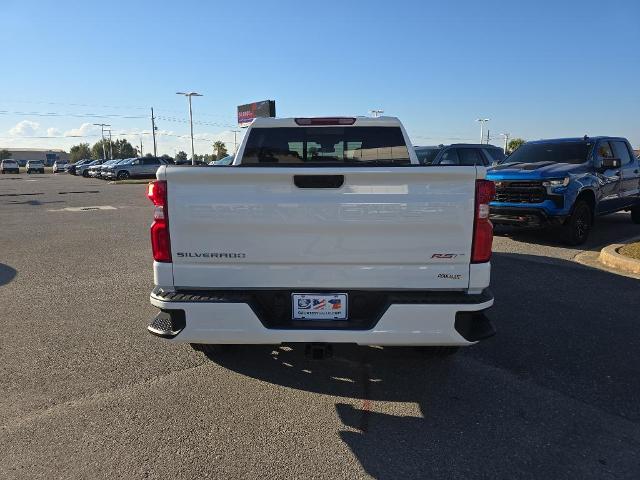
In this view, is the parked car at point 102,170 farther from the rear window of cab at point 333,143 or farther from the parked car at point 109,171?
the rear window of cab at point 333,143

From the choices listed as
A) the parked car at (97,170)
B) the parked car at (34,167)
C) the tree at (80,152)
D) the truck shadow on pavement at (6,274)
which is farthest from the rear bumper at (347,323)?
the tree at (80,152)

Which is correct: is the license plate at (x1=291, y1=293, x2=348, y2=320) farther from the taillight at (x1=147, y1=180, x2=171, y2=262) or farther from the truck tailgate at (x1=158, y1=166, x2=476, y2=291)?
the taillight at (x1=147, y1=180, x2=171, y2=262)

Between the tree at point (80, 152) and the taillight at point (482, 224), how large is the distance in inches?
6622

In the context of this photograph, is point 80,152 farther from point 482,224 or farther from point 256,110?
point 482,224

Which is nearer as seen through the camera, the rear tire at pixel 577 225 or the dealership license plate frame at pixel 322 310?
the dealership license plate frame at pixel 322 310

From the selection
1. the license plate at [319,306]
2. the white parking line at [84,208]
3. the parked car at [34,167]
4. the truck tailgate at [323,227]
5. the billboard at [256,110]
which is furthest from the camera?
the parked car at [34,167]

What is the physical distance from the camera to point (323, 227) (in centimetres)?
303

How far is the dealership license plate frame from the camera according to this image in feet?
10.2

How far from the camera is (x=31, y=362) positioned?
4.10 m

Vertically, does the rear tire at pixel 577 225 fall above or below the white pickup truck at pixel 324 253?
below

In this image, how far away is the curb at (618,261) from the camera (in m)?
7.15

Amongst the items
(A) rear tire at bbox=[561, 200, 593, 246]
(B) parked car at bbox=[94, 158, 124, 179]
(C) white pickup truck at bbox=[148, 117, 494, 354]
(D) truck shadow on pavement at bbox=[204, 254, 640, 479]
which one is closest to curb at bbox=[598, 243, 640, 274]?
(A) rear tire at bbox=[561, 200, 593, 246]

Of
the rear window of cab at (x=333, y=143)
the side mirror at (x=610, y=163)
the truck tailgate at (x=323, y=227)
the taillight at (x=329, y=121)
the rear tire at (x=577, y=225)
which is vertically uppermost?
the taillight at (x=329, y=121)

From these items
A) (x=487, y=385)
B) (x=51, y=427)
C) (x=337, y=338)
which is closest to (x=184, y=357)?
(x=51, y=427)
